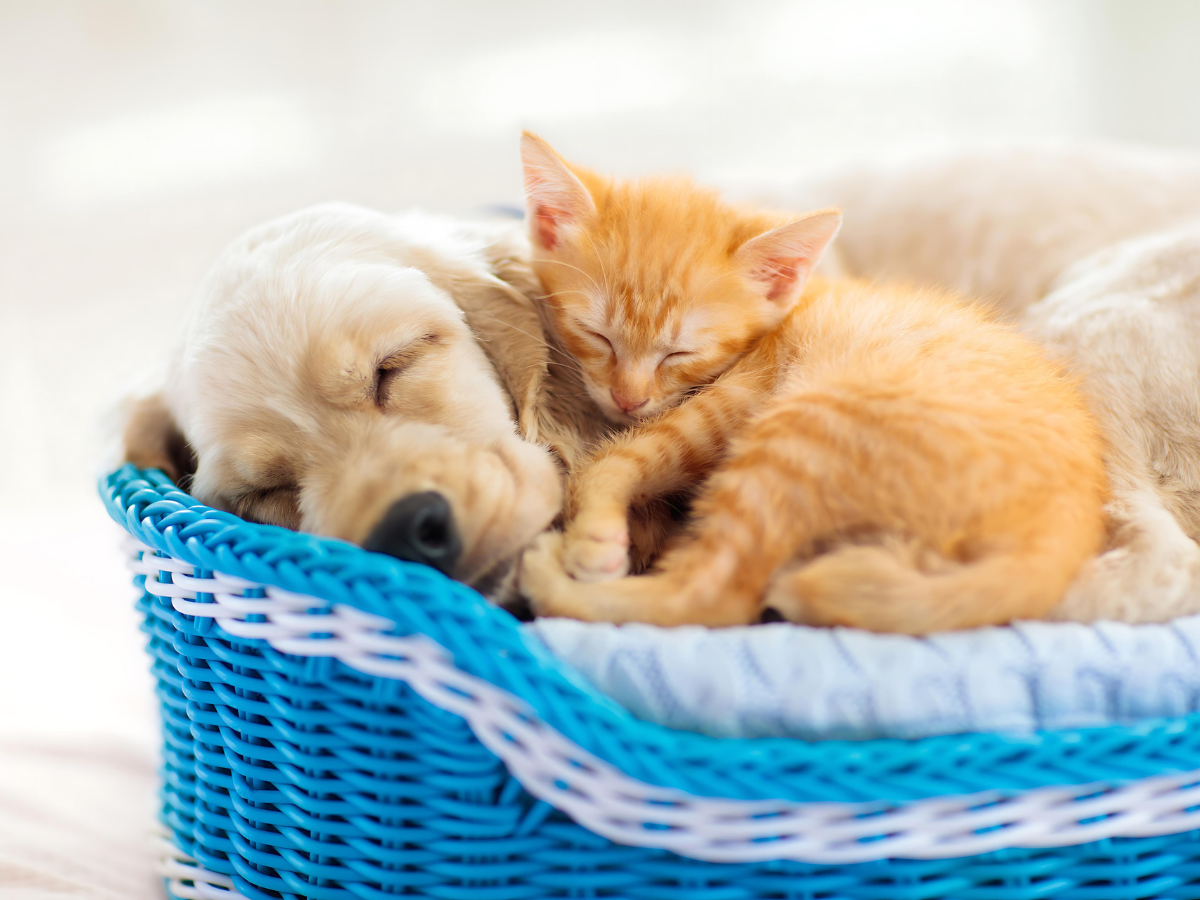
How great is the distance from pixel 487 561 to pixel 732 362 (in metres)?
0.72

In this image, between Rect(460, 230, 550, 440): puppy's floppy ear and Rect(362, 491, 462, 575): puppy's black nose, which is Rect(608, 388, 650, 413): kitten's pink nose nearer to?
Rect(460, 230, 550, 440): puppy's floppy ear

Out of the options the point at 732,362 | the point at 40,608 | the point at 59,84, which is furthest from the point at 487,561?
the point at 59,84

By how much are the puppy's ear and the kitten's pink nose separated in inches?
34.2

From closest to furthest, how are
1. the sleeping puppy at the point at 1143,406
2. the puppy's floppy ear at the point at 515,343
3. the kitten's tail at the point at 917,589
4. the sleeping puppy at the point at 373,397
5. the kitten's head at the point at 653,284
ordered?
the kitten's tail at the point at 917,589 → the sleeping puppy at the point at 1143,406 → the sleeping puppy at the point at 373,397 → the puppy's floppy ear at the point at 515,343 → the kitten's head at the point at 653,284

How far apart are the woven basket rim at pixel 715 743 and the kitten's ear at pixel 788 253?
3.28ft

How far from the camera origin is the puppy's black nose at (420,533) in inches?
46.8

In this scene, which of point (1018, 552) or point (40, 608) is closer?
point (1018, 552)

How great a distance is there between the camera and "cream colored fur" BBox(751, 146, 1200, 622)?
48.2 inches

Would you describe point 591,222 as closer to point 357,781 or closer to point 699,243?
point 699,243

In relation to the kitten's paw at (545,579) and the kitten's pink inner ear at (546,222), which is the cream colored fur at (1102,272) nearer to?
the kitten's paw at (545,579)

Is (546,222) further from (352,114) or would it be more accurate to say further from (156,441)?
(352,114)

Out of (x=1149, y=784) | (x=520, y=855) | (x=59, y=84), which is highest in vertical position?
(x=59, y=84)

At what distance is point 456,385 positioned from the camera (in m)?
1.45

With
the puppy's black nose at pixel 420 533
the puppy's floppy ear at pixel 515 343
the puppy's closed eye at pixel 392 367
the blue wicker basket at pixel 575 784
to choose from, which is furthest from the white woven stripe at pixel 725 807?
the puppy's floppy ear at pixel 515 343
